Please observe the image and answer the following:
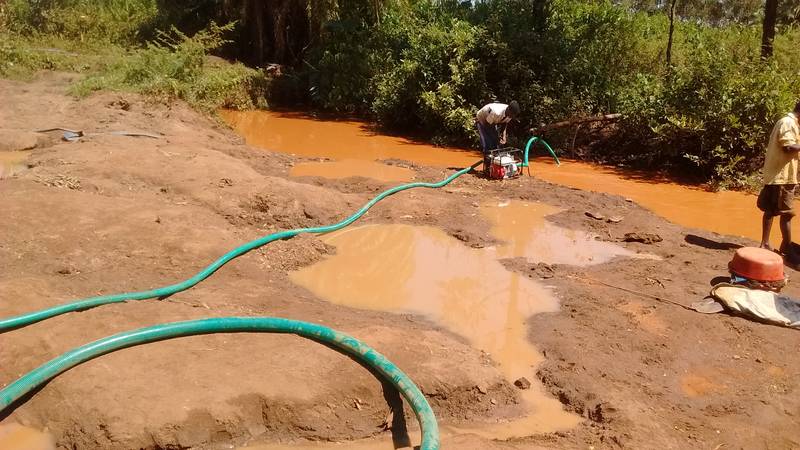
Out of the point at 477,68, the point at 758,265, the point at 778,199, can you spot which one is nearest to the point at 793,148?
the point at 778,199

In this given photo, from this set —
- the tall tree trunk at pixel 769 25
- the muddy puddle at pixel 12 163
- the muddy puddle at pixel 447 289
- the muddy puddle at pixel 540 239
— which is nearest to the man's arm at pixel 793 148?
the muddy puddle at pixel 540 239

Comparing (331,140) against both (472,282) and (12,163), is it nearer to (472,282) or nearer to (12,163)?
(12,163)

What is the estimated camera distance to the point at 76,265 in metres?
5.24

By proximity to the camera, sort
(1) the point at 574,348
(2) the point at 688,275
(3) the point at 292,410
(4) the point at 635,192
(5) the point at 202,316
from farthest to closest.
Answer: (4) the point at 635,192
(2) the point at 688,275
(1) the point at 574,348
(5) the point at 202,316
(3) the point at 292,410

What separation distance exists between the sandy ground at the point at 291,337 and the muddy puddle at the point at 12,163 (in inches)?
10.7

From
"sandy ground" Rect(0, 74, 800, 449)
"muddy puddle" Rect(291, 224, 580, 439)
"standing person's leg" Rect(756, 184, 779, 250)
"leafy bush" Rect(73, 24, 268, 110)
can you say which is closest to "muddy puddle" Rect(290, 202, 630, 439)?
"muddy puddle" Rect(291, 224, 580, 439)

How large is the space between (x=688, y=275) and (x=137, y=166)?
22.3ft

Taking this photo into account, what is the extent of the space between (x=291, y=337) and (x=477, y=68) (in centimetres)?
1073

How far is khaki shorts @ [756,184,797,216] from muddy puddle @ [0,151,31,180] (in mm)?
9068

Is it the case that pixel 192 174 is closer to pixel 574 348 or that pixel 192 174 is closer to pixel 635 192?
pixel 574 348

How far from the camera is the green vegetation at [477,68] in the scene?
10.8m

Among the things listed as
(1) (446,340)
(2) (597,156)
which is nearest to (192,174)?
(1) (446,340)

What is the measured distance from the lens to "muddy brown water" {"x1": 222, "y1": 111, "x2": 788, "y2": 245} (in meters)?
9.11

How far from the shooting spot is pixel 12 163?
8.81 meters
